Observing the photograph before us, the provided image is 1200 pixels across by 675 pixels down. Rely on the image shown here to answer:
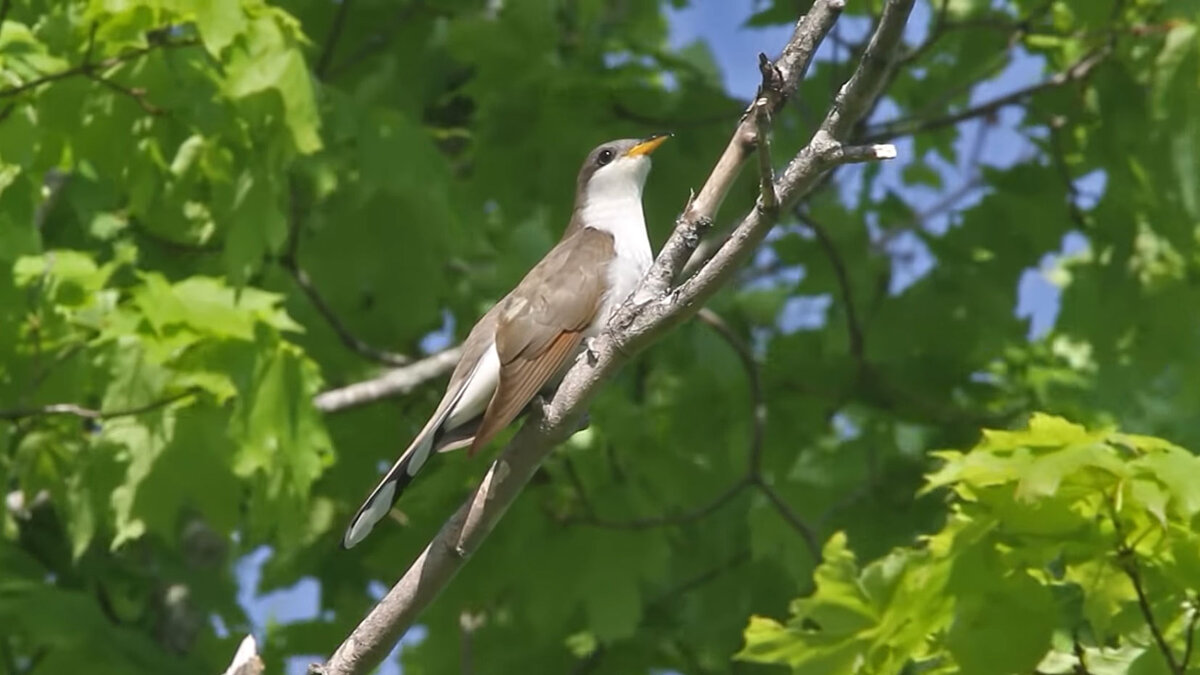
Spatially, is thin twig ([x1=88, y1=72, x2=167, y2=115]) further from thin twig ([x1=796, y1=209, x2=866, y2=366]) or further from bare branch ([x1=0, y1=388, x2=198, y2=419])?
thin twig ([x1=796, y1=209, x2=866, y2=366])

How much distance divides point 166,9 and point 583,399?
230cm

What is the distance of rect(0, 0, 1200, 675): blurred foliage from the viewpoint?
4.33 metres

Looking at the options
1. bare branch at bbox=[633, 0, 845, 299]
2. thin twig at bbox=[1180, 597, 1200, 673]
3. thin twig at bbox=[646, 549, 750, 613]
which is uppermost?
bare branch at bbox=[633, 0, 845, 299]

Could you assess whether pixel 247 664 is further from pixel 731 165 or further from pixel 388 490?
pixel 731 165

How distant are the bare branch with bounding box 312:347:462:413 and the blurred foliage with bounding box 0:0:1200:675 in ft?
0.63

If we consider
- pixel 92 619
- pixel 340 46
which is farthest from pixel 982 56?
pixel 92 619

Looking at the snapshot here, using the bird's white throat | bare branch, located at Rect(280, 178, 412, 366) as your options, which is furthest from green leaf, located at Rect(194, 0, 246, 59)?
bare branch, located at Rect(280, 178, 412, 366)

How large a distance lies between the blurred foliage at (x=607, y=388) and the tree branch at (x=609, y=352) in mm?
929

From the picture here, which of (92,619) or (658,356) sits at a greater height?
(658,356)

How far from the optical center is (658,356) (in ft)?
27.1

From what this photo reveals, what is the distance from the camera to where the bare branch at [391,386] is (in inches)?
288

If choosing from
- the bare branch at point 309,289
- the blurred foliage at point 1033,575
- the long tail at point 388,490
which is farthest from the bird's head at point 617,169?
the blurred foliage at point 1033,575

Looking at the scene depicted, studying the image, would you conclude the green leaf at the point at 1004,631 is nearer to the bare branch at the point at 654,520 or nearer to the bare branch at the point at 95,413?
the bare branch at the point at 654,520

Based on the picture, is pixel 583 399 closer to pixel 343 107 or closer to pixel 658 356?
pixel 343 107
